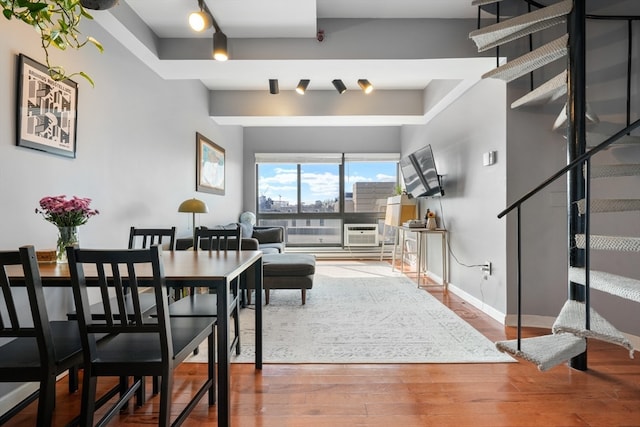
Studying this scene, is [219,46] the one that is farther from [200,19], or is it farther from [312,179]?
[312,179]

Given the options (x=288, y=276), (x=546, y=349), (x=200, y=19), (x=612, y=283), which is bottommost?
(x=546, y=349)

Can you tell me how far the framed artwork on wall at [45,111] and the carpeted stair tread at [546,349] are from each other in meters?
2.85

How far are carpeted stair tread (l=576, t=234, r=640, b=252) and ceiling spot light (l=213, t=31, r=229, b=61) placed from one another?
298cm

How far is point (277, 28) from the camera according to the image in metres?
3.02

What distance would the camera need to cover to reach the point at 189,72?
3.47 meters

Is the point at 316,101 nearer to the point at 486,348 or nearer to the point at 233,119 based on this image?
the point at 233,119

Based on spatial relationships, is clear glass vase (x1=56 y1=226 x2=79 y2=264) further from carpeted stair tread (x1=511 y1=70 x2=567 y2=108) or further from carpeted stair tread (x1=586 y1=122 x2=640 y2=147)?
carpeted stair tread (x1=586 y1=122 x2=640 y2=147)

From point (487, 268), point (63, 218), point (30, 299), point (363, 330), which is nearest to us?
point (30, 299)

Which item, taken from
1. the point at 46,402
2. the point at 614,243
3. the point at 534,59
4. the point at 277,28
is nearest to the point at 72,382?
the point at 46,402

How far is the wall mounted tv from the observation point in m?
4.44

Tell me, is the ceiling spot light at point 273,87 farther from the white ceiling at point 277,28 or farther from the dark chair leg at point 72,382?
the dark chair leg at point 72,382

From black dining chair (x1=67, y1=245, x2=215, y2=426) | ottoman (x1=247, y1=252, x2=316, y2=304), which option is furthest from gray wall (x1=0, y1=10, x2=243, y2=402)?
ottoman (x1=247, y1=252, x2=316, y2=304)

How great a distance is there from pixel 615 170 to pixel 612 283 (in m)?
0.76

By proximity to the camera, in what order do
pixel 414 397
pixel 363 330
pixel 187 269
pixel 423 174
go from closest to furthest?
pixel 187 269 → pixel 414 397 → pixel 363 330 → pixel 423 174
